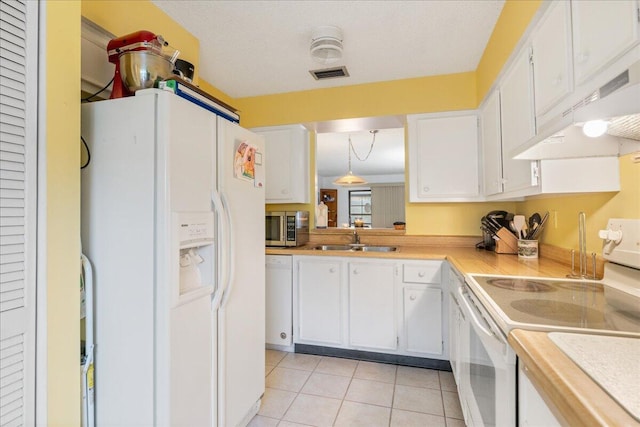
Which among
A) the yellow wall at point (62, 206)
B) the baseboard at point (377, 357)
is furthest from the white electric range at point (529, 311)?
the yellow wall at point (62, 206)

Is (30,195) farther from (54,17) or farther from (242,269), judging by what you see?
(242,269)

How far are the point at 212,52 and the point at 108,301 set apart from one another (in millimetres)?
2018

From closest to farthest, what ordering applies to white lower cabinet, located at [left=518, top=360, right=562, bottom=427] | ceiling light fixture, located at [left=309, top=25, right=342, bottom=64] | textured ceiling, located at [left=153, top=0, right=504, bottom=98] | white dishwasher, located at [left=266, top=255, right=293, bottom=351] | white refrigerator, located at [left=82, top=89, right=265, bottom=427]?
1. white lower cabinet, located at [left=518, top=360, right=562, bottom=427]
2. white refrigerator, located at [left=82, top=89, right=265, bottom=427]
3. textured ceiling, located at [left=153, top=0, right=504, bottom=98]
4. ceiling light fixture, located at [left=309, top=25, right=342, bottom=64]
5. white dishwasher, located at [left=266, top=255, right=293, bottom=351]

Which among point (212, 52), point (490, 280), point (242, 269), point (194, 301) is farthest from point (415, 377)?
point (212, 52)

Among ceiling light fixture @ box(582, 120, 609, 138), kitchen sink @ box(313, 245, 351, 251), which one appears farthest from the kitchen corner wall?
kitchen sink @ box(313, 245, 351, 251)

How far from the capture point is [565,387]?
23.5 inches

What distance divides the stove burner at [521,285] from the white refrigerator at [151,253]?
1325mm

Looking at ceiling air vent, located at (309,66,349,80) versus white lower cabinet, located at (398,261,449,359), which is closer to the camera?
white lower cabinet, located at (398,261,449,359)

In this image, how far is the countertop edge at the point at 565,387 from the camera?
1.66 ft

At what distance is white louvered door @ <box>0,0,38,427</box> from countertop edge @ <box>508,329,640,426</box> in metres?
1.39

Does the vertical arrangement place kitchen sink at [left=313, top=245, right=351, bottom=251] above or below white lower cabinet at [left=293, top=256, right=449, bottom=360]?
above

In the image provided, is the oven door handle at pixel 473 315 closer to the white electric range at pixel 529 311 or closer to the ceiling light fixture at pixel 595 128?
the white electric range at pixel 529 311

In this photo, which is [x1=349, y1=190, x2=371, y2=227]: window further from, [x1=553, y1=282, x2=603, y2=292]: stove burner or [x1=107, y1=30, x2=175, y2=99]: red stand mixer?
[x1=107, y1=30, x2=175, y2=99]: red stand mixer

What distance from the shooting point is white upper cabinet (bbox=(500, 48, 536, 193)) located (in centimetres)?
158
